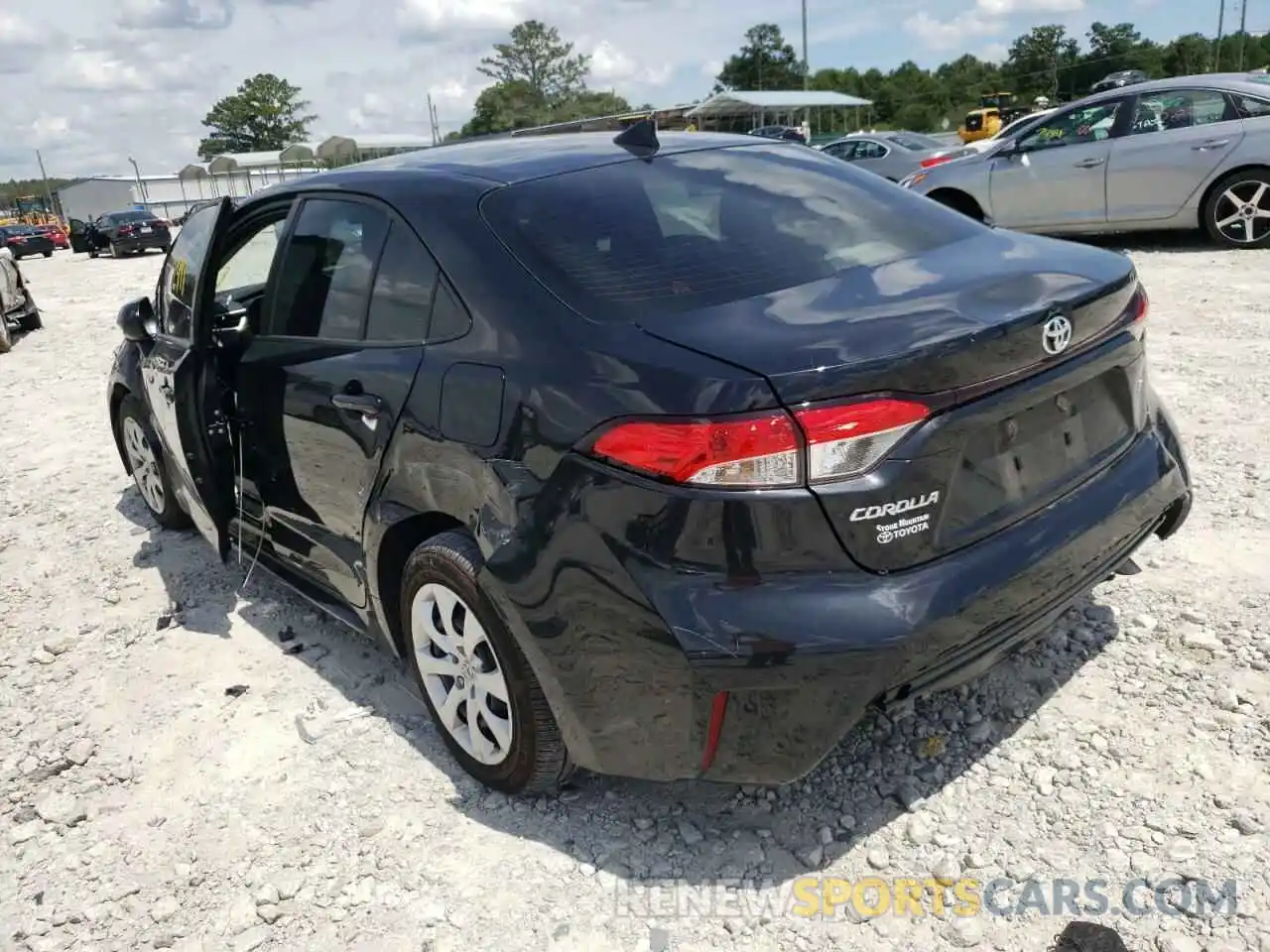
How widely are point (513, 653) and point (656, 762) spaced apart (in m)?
0.45

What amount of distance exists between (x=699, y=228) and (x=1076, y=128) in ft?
28.8

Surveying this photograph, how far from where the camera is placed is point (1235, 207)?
9227 millimetres

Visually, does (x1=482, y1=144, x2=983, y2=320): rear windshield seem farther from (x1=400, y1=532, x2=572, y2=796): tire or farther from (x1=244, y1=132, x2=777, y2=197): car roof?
(x1=400, y1=532, x2=572, y2=796): tire

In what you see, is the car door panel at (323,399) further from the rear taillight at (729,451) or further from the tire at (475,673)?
the rear taillight at (729,451)

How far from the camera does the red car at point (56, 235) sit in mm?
36300

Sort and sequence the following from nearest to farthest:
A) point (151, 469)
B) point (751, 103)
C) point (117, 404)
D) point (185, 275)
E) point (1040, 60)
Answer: point (185, 275) → point (151, 469) → point (117, 404) → point (751, 103) → point (1040, 60)

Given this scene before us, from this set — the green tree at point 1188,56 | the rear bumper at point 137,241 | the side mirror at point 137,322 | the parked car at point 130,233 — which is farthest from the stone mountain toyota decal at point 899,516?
the green tree at point 1188,56

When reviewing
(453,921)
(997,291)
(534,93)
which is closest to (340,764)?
(453,921)

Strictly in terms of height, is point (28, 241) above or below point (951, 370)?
above

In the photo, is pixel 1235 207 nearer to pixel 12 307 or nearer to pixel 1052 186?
pixel 1052 186

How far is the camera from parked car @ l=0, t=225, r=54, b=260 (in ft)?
114

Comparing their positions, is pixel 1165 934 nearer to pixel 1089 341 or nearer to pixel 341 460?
pixel 1089 341

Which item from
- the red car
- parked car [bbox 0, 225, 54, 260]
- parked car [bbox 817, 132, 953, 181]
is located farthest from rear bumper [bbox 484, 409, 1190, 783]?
the red car

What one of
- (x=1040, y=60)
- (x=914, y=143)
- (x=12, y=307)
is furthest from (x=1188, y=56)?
(x=12, y=307)
